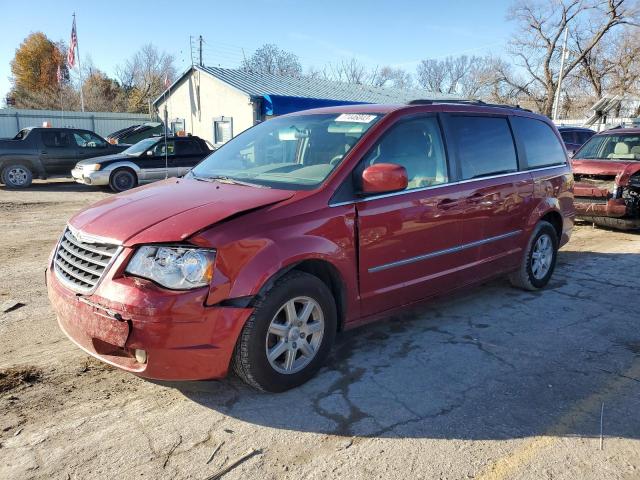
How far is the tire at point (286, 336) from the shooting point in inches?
119

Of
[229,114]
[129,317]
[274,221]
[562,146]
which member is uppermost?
[229,114]

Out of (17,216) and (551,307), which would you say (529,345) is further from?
(17,216)

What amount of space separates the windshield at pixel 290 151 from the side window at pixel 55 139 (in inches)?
501

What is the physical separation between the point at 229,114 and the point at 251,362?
22.5 metres

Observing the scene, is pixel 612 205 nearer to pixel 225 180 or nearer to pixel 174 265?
pixel 225 180

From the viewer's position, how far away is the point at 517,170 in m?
5.08

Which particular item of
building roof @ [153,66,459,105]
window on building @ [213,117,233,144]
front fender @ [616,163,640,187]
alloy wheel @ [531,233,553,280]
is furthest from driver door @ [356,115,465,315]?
window on building @ [213,117,233,144]

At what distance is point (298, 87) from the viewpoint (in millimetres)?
27062

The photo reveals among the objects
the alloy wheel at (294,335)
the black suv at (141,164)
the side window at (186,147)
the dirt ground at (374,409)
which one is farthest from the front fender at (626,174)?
the side window at (186,147)

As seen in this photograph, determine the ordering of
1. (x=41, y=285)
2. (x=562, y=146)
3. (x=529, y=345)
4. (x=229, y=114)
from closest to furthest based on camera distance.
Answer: (x=529, y=345), (x=41, y=285), (x=562, y=146), (x=229, y=114)

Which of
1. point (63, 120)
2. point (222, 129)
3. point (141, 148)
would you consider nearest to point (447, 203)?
point (141, 148)

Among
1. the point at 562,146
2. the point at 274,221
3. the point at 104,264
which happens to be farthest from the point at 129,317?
the point at 562,146

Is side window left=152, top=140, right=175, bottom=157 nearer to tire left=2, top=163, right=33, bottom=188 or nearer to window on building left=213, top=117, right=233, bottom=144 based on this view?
tire left=2, top=163, right=33, bottom=188

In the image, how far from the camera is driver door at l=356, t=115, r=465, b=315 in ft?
11.9
